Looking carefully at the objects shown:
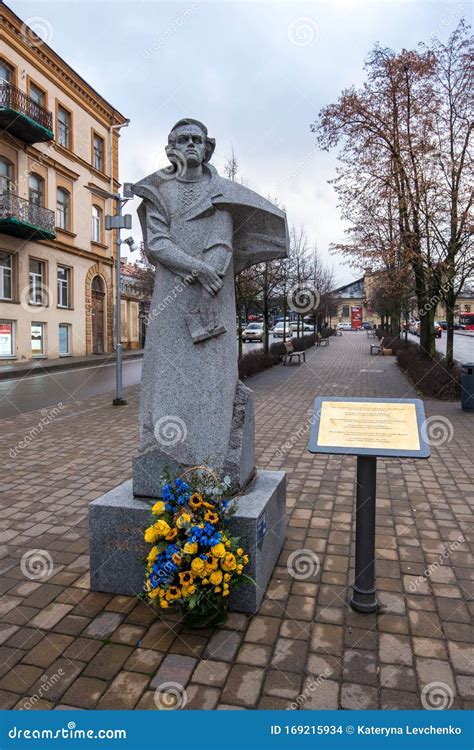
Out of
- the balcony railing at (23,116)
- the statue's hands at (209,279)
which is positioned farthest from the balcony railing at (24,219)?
the statue's hands at (209,279)

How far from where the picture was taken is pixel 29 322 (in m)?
24.2

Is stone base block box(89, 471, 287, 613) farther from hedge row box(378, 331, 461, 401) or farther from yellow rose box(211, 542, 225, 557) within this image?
hedge row box(378, 331, 461, 401)

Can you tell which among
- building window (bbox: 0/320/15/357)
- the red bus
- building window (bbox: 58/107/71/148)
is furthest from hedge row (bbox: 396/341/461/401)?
the red bus

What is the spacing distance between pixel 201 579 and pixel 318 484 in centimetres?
354

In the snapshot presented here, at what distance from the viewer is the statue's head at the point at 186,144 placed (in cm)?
373

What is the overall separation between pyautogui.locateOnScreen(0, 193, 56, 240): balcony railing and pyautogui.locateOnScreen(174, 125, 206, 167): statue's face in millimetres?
20354

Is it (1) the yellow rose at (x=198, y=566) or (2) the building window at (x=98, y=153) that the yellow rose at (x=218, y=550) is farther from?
(2) the building window at (x=98, y=153)

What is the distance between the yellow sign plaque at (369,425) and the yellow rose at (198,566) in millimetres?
1031

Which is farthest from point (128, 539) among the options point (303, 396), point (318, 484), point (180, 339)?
point (303, 396)

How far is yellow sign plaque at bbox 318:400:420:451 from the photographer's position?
332cm

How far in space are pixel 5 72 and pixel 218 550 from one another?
25990 millimetres

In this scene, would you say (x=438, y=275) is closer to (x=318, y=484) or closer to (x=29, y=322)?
(x=318, y=484)

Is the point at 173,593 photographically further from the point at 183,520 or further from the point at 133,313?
the point at 133,313

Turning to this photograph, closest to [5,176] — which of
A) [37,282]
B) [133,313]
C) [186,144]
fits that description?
[37,282]
